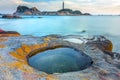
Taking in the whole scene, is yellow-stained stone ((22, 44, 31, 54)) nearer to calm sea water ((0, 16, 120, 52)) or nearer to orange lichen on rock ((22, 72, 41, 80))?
orange lichen on rock ((22, 72, 41, 80))

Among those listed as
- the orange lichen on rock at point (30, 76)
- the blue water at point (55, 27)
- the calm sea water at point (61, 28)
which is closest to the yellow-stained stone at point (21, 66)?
the orange lichen on rock at point (30, 76)

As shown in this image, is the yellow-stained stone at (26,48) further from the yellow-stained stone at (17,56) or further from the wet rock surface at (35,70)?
the yellow-stained stone at (17,56)

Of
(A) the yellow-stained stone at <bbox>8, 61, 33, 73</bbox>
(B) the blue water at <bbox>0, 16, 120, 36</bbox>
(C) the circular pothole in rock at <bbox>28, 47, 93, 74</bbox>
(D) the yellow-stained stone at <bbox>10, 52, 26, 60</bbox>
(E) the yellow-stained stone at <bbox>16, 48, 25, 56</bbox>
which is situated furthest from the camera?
(B) the blue water at <bbox>0, 16, 120, 36</bbox>

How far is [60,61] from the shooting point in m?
9.30

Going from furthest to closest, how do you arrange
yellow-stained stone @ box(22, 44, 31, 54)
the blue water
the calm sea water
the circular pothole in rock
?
the blue water, the calm sea water, yellow-stained stone @ box(22, 44, 31, 54), the circular pothole in rock

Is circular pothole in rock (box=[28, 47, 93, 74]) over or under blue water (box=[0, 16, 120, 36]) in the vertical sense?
over

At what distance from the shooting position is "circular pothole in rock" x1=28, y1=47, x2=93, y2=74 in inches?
345

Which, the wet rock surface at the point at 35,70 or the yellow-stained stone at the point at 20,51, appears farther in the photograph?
the yellow-stained stone at the point at 20,51

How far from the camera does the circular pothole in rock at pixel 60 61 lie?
8758 millimetres

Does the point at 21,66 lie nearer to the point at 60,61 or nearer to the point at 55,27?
the point at 60,61

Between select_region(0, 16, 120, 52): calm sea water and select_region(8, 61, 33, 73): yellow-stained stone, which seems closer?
select_region(8, 61, 33, 73): yellow-stained stone

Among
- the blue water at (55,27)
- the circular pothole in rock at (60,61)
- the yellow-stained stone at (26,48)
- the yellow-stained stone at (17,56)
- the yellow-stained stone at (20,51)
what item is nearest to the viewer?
the circular pothole in rock at (60,61)

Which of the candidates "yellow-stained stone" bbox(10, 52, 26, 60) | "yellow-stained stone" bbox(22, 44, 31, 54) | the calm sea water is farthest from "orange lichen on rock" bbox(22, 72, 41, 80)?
the calm sea water

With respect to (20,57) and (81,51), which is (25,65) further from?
(81,51)
